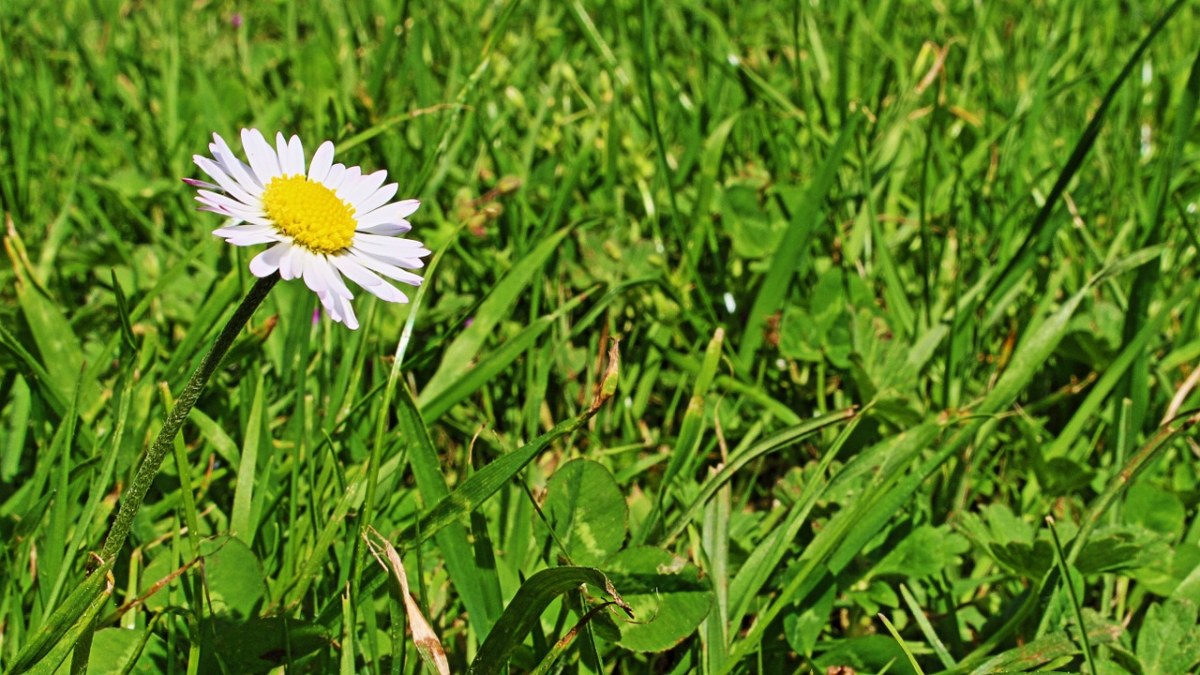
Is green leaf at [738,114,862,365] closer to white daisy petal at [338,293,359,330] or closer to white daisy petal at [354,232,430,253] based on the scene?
white daisy petal at [354,232,430,253]

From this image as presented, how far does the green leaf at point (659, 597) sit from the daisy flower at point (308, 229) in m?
0.51

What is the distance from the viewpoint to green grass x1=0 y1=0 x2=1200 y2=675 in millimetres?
1408

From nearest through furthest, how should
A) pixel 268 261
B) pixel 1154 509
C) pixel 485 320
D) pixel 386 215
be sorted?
pixel 268 261, pixel 386 215, pixel 1154 509, pixel 485 320

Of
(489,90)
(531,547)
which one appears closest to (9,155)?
(489,90)

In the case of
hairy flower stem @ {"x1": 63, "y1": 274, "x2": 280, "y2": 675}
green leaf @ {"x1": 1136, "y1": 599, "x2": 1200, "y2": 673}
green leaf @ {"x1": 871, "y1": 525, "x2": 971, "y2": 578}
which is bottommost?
green leaf @ {"x1": 1136, "y1": 599, "x2": 1200, "y2": 673}

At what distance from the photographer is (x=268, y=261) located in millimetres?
1038

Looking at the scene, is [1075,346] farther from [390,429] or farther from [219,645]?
[219,645]

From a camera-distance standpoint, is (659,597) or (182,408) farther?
(659,597)

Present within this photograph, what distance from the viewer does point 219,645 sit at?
4.28ft

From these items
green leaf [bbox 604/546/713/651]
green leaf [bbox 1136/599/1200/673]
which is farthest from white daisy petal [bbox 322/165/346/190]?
green leaf [bbox 1136/599/1200/673]

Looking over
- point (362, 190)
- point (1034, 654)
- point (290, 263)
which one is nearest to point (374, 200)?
point (362, 190)

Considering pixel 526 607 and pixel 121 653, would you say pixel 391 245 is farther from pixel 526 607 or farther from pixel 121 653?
pixel 121 653

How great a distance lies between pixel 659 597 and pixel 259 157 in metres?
0.72

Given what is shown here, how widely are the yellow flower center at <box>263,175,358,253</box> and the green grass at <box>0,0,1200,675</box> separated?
0.91ft
